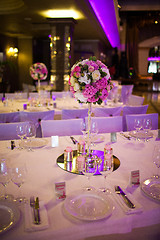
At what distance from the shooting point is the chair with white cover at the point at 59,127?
275 cm

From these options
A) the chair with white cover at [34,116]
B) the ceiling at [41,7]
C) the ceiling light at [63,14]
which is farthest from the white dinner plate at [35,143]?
the ceiling light at [63,14]

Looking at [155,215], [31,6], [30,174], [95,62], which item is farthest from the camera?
[31,6]

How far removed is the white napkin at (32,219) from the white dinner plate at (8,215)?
5 centimetres

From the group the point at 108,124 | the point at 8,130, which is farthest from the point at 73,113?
the point at 8,130

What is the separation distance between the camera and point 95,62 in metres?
1.79

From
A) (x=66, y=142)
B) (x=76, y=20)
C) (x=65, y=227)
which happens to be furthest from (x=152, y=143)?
(x=76, y=20)

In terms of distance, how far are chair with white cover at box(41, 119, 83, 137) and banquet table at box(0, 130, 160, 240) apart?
562 mm

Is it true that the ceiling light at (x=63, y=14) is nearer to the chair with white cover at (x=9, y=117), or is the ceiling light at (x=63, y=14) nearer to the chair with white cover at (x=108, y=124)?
the chair with white cover at (x=9, y=117)

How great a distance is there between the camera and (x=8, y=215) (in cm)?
122

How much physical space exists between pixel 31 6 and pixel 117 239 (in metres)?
6.27

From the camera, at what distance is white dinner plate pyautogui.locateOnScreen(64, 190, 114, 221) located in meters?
1.22

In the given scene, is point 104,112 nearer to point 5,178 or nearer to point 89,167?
point 89,167

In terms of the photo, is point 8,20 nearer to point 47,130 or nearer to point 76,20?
point 76,20

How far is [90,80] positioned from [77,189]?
2.67 feet
